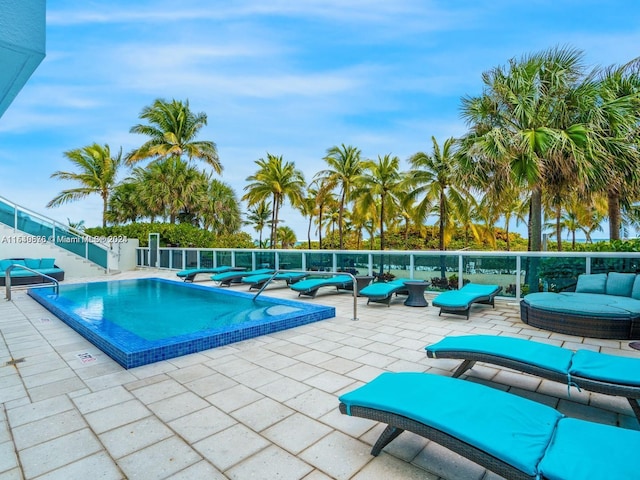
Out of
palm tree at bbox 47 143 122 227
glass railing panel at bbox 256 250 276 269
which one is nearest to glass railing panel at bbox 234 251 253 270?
glass railing panel at bbox 256 250 276 269

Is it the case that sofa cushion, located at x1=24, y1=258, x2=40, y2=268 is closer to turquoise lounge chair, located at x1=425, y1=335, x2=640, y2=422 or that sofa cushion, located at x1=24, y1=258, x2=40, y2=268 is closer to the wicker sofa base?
turquoise lounge chair, located at x1=425, y1=335, x2=640, y2=422

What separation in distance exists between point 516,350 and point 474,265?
5.12 m

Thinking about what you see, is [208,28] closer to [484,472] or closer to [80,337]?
[80,337]

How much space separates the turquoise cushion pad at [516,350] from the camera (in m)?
2.94

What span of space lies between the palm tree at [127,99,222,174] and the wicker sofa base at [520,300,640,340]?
72.1 ft

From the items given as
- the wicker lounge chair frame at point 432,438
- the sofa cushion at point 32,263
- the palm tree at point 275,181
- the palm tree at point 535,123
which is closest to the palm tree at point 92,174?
the palm tree at point 275,181

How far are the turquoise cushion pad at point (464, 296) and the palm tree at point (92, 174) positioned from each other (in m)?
23.0

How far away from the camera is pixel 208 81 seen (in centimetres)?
1515

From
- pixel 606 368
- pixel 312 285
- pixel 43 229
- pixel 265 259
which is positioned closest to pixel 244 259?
pixel 265 259

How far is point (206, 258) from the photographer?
1462 centimetres

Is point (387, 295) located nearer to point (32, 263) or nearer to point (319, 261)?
point (319, 261)

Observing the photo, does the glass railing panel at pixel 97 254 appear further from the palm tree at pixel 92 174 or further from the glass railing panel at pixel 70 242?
the palm tree at pixel 92 174

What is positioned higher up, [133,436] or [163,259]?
[163,259]

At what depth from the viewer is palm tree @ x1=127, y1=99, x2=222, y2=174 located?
2225 centimetres
